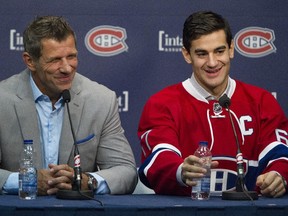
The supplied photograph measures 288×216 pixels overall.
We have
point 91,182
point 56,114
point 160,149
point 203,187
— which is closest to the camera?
point 203,187

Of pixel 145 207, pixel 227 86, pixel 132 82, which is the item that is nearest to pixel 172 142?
pixel 227 86

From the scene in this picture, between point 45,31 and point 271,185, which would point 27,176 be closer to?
point 45,31

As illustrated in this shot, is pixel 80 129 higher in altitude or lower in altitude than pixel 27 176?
higher

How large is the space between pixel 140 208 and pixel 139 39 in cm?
181

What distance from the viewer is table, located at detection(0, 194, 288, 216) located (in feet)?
10.7

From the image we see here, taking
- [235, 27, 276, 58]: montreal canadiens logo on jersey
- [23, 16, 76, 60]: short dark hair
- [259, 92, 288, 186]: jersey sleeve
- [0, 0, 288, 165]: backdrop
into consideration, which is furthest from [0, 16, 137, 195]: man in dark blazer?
[235, 27, 276, 58]: montreal canadiens logo on jersey

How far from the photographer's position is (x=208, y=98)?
13.7 ft

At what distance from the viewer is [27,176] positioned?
3725mm

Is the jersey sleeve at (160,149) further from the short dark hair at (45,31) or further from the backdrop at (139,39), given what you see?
the backdrop at (139,39)

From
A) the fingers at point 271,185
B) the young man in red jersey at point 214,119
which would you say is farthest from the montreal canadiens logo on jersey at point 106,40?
the fingers at point 271,185

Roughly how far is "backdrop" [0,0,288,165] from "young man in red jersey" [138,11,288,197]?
0.77m

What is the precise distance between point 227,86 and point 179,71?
0.78 m

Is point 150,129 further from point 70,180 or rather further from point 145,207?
point 145,207

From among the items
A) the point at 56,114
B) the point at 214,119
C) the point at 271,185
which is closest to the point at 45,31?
the point at 56,114
